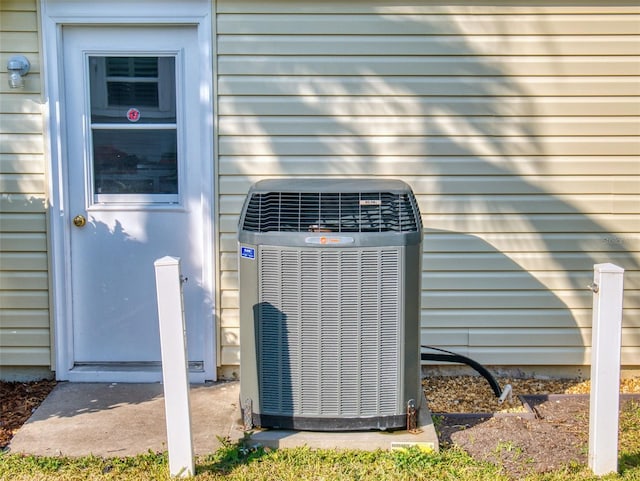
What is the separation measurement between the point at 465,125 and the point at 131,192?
2.24 meters

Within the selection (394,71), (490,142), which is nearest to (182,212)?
(394,71)

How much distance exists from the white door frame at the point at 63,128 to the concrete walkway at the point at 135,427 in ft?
0.75

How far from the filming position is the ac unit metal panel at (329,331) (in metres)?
3.87

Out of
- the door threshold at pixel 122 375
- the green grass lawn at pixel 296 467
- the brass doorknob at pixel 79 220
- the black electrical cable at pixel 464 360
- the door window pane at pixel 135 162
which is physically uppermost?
the door window pane at pixel 135 162

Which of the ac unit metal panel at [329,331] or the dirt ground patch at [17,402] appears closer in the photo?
the ac unit metal panel at [329,331]

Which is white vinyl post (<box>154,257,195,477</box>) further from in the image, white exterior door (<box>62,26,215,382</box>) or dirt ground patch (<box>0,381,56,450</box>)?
white exterior door (<box>62,26,215,382</box>)

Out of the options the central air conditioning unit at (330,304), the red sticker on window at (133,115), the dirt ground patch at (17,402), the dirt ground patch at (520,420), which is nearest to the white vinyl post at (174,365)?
the central air conditioning unit at (330,304)

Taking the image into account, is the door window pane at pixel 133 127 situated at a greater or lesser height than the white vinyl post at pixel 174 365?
greater

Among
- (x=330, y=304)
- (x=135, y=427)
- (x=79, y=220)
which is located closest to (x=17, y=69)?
(x=79, y=220)

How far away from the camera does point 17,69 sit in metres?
4.82

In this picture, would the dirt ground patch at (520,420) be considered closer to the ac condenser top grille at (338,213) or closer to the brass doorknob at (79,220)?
the ac condenser top grille at (338,213)

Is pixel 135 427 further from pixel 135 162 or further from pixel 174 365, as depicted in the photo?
pixel 135 162

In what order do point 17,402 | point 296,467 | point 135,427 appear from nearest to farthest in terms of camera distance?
point 296,467
point 135,427
point 17,402

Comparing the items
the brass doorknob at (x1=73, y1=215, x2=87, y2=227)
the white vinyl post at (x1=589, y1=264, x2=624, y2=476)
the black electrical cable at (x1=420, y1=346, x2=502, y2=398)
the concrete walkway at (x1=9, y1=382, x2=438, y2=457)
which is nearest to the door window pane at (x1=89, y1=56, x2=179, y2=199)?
the brass doorknob at (x1=73, y1=215, x2=87, y2=227)
